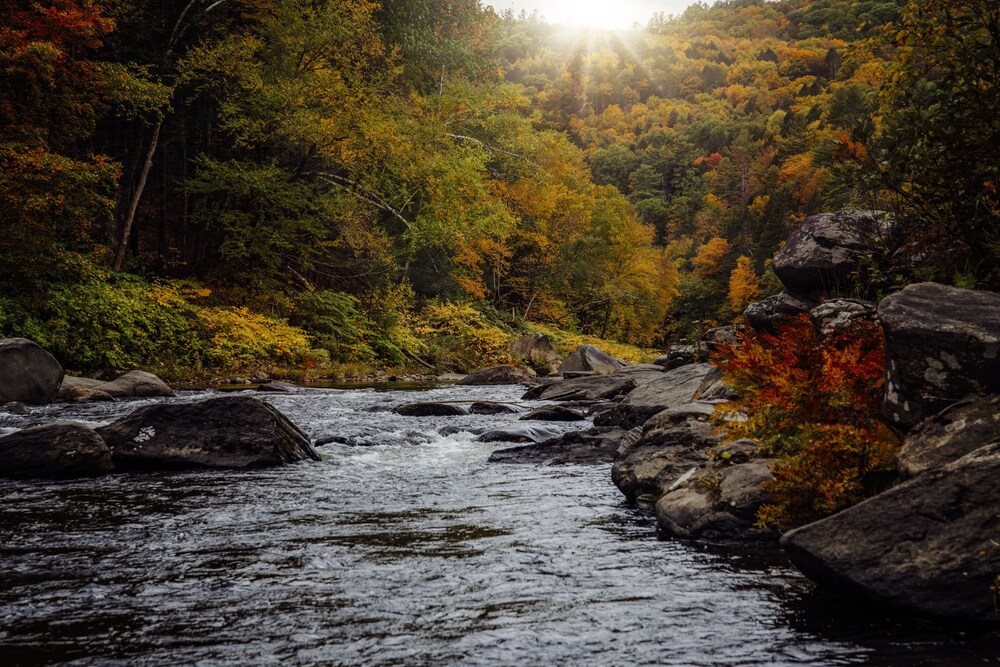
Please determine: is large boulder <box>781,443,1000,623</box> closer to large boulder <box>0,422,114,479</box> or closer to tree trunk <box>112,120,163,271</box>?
large boulder <box>0,422,114,479</box>

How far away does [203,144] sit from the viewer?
25375 millimetres

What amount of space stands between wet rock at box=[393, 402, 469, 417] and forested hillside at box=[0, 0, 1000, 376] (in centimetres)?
794

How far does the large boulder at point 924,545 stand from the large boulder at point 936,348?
0.91 metres

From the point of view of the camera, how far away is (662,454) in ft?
25.3

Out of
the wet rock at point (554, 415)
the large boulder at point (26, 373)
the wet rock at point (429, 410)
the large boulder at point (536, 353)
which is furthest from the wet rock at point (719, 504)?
the large boulder at point (536, 353)

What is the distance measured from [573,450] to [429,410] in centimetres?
523

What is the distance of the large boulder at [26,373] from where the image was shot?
45.3 ft

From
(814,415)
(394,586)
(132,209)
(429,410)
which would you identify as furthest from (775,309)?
(132,209)

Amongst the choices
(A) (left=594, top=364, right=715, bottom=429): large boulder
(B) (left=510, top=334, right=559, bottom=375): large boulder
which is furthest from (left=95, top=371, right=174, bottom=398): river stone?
(B) (left=510, top=334, right=559, bottom=375): large boulder

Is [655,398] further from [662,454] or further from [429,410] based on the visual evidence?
[662,454]

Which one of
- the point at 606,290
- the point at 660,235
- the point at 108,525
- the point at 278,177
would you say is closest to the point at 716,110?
the point at 660,235

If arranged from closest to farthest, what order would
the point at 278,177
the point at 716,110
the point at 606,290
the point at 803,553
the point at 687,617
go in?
1. the point at 687,617
2. the point at 803,553
3. the point at 278,177
4. the point at 606,290
5. the point at 716,110

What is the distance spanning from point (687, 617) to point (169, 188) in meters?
25.2

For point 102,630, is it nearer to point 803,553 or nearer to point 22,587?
point 22,587
